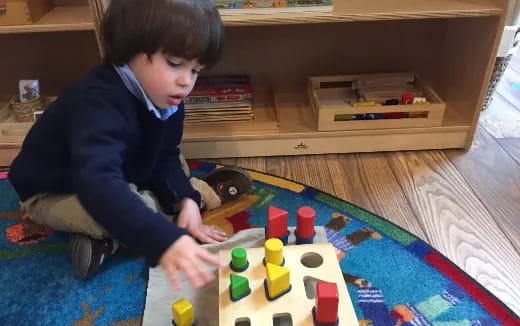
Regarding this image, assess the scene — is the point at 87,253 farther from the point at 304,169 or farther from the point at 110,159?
the point at 304,169

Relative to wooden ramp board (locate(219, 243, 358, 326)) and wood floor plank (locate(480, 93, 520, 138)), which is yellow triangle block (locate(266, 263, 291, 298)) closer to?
wooden ramp board (locate(219, 243, 358, 326))

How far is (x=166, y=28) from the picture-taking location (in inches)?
26.3

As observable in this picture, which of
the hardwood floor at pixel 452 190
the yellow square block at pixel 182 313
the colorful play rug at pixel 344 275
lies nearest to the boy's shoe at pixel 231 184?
the colorful play rug at pixel 344 275

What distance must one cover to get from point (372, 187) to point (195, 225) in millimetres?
478

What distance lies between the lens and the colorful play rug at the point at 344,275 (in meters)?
0.79

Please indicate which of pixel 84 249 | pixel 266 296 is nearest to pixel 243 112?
pixel 84 249

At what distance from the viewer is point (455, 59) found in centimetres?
133

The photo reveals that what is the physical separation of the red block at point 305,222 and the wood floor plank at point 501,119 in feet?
2.92

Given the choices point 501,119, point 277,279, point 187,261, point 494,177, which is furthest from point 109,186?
point 501,119

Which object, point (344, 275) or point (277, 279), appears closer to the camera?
point (277, 279)

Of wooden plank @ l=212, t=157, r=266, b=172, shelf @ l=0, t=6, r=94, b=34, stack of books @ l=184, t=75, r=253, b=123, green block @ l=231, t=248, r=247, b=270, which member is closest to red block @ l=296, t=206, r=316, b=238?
green block @ l=231, t=248, r=247, b=270

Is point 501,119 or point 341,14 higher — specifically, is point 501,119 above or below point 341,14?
below

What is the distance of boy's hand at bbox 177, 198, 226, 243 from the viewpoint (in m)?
0.93

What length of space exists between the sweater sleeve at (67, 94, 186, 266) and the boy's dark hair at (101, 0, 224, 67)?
109mm
